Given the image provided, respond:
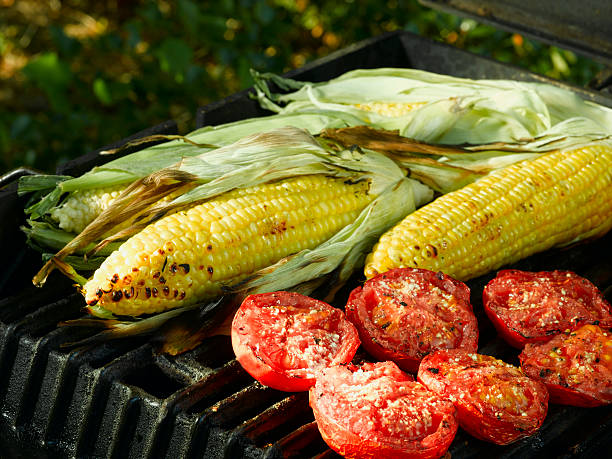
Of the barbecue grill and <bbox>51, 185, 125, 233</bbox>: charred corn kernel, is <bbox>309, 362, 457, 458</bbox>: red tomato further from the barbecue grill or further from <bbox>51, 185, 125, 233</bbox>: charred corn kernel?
<bbox>51, 185, 125, 233</bbox>: charred corn kernel

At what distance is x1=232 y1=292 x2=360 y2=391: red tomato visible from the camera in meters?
1.96

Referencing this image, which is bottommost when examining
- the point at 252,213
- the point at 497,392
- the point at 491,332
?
the point at 491,332

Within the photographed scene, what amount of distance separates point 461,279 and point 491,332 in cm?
23

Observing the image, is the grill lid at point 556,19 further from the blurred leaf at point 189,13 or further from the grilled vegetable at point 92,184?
the grilled vegetable at point 92,184

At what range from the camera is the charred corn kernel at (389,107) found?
3115mm

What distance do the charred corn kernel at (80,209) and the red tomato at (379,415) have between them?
1027 mm

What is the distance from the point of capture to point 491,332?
2.35m

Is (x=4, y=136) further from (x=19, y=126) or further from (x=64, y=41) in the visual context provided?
(x=64, y=41)

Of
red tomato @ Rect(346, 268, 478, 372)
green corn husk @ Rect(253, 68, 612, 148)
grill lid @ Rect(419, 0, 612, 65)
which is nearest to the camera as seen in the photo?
red tomato @ Rect(346, 268, 478, 372)

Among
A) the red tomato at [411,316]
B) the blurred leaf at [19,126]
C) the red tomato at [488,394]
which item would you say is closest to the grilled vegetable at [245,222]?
the red tomato at [411,316]

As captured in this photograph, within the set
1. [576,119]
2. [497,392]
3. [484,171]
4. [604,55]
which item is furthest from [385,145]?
[604,55]

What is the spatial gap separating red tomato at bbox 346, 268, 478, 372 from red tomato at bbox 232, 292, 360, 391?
86mm

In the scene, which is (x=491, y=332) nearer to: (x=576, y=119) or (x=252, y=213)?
(x=252, y=213)

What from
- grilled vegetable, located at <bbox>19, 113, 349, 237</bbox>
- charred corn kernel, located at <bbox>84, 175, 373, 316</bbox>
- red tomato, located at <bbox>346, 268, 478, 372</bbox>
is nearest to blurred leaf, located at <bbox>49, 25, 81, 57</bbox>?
grilled vegetable, located at <bbox>19, 113, 349, 237</bbox>
